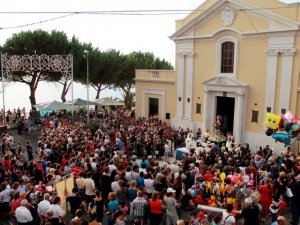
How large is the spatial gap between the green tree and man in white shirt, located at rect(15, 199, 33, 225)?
2704 cm

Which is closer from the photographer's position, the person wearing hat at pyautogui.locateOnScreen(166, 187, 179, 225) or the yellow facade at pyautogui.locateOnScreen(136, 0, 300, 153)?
the person wearing hat at pyautogui.locateOnScreen(166, 187, 179, 225)

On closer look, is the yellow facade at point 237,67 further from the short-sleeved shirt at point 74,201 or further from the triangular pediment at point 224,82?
the short-sleeved shirt at point 74,201

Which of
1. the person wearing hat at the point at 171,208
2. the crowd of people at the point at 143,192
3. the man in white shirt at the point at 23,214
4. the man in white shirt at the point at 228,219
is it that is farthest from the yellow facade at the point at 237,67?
the man in white shirt at the point at 23,214

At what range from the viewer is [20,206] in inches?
327

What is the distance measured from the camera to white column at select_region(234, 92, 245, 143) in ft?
69.5

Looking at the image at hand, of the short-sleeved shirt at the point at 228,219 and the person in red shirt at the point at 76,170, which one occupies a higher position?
the person in red shirt at the point at 76,170

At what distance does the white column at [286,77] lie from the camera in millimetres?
19078

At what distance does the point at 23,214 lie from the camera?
315 inches

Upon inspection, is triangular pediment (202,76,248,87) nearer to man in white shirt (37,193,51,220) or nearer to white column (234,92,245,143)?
white column (234,92,245,143)

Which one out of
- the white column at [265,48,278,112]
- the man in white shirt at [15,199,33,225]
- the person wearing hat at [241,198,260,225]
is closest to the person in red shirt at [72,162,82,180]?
the man in white shirt at [15,199,33,225]

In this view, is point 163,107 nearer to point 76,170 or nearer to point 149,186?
point 76,170

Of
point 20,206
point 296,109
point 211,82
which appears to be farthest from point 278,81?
point 20,206

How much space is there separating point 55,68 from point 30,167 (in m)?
13.7

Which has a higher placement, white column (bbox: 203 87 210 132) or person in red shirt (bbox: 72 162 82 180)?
white column (bbox: 203 87 210 132)
